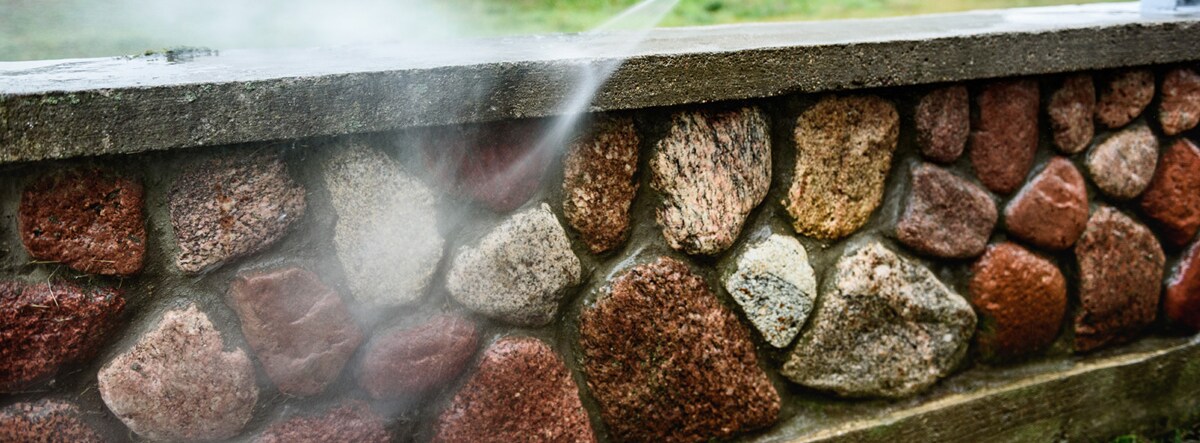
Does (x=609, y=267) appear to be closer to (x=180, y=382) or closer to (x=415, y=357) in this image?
(x=415, y=357)

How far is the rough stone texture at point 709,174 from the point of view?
1.60m

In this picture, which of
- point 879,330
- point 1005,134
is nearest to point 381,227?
point 879,330

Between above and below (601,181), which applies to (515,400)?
below

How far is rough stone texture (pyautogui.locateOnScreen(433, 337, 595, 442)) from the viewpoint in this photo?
5.22ft

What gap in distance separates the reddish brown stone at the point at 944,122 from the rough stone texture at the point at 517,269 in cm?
85

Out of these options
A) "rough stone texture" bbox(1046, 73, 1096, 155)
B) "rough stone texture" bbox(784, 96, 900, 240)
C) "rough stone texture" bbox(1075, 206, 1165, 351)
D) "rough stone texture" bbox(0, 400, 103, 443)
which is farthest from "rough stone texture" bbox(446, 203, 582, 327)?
"rough stone texture" bbox(1075, 206, 1165, 351)

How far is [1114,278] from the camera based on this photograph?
2.05 metres

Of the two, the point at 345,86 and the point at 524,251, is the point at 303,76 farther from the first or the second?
the point at 524,251

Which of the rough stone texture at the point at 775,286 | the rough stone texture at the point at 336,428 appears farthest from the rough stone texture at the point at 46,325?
the rough stone texture at the point at 775,286

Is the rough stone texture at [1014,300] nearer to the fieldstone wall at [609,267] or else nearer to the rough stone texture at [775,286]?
the fieldstone wall at [609,267]

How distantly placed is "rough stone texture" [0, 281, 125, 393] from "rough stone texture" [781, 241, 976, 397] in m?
1.37

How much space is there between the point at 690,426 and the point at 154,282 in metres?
1.11

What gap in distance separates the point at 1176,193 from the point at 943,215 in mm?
768

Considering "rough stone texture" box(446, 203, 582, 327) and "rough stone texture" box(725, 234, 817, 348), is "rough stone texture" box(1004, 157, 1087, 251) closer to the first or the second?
"rough stone texture" box(725, 234, 817, 348)
